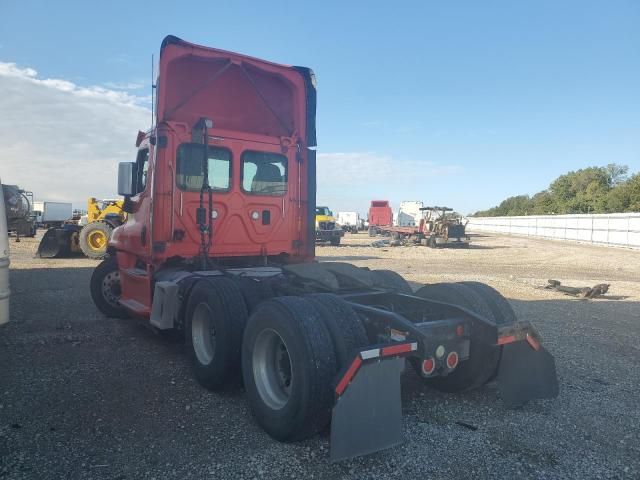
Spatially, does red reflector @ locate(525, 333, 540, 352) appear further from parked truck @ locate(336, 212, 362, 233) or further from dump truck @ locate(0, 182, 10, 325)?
parked truck @ locate(336, 212, 362, 233)

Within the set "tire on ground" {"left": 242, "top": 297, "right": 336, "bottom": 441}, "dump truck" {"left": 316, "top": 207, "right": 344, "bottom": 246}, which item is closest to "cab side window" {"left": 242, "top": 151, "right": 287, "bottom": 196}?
"tire on ground" {"left": 242, "top": 297, "right": 336, "bottom": 441}

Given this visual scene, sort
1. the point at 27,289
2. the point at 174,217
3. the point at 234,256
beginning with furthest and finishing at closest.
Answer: the point at 27,289
the point at 234,256
the point at 174,217

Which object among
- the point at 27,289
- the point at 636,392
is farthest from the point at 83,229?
the point at 636,392

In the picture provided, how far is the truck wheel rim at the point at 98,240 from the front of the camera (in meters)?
18.4

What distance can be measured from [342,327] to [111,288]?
581 cm

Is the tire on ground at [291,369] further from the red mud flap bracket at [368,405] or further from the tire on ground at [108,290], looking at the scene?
the tire on ground at [108,290]

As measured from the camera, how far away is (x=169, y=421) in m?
4.11

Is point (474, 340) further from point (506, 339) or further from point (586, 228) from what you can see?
point (586, 228)

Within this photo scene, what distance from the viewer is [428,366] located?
12.6 feet

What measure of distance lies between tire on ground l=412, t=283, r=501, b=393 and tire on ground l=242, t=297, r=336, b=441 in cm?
91

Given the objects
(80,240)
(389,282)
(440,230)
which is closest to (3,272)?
(389,282)

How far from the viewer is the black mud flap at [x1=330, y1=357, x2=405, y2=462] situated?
10.5 ft

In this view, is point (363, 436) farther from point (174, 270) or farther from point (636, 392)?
point (174, 270)

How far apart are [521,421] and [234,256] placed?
4.10 metres
